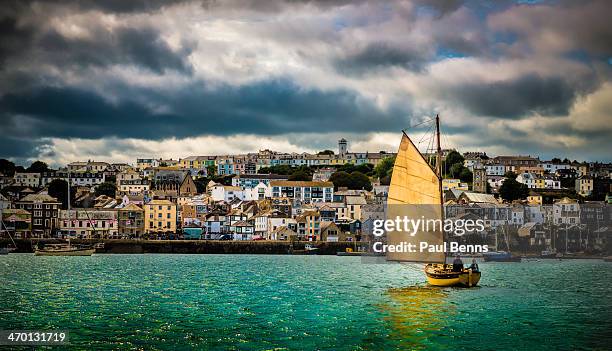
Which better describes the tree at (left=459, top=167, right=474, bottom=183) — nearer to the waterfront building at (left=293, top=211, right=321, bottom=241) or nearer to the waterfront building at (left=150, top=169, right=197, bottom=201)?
the waterfront building at (left=150, top=169, right=197, bottom=201)

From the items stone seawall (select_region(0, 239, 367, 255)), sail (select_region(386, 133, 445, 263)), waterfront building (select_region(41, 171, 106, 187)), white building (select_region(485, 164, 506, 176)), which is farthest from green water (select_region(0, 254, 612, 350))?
waterfront building (select_region(41, 171, 106, 187))

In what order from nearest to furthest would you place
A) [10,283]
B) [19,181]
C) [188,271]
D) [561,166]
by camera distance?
[10,283], [188,271], [19,181], [561,166]

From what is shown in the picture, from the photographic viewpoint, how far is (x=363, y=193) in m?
135

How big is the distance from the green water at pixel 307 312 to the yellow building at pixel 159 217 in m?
57.9

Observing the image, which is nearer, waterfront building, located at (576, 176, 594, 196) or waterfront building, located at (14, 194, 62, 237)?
waterfront building, located at (14, 194, 62, 237)

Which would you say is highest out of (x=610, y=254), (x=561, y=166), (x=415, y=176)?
(x=561, y=166)

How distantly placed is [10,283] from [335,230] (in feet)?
203

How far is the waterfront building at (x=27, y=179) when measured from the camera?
174 meters

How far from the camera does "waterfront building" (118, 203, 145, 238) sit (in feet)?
353

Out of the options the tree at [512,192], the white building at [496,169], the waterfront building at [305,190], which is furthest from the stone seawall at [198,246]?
the white building at [496,169]

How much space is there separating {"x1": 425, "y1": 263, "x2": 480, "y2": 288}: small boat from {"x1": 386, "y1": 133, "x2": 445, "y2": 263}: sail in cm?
56

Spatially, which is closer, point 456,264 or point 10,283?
point 456,264

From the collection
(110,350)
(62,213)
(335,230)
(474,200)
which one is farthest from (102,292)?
(474,200)

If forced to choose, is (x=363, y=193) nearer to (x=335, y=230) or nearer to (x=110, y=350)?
(x=335, y=230)
